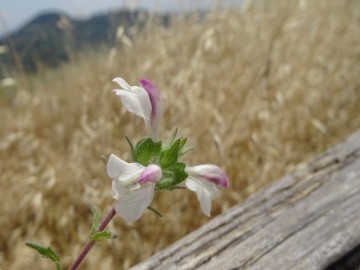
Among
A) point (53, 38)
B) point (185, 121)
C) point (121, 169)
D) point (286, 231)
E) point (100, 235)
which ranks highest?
point (121, 169)

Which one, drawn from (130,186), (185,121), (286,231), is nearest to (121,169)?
(130,186)

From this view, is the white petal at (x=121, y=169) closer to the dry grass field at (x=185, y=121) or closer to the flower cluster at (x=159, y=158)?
the flower cluster at (x=159, y=158)

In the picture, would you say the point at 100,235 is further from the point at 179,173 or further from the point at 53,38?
the point at 53,38

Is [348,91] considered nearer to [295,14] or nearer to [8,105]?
[295,14]

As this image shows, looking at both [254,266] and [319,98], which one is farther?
[319,98]

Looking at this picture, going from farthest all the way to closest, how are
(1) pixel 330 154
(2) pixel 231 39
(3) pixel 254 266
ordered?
(2) pixel 231 39, (1) pixel 330 154, (3) pixel 254 266

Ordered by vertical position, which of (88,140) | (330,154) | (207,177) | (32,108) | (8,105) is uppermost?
(207,177)

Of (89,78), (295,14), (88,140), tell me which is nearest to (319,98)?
(295,14)
